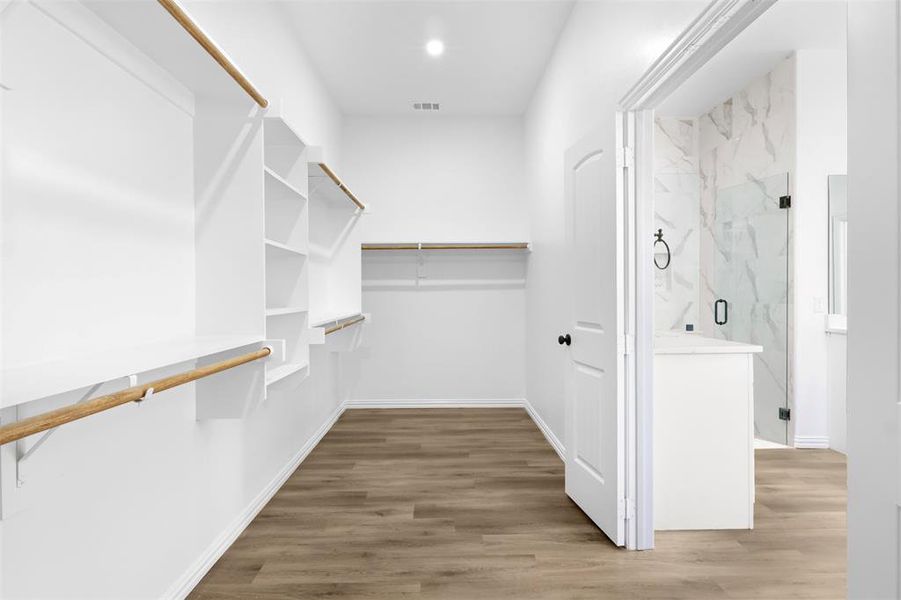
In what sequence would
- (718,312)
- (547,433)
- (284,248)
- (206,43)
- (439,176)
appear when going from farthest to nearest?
(439,176)
(718,312)
(547,433)
(284,248)
(206,43)

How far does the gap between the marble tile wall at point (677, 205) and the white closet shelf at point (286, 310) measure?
3.70 m

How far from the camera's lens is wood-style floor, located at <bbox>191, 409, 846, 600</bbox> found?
2092 millimetres

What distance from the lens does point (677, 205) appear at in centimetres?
500

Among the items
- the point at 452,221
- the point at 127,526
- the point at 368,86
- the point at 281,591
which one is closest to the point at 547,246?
the point at 452,221

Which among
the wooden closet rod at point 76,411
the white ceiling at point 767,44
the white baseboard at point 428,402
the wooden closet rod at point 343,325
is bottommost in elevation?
the white baseboard at point 428,402

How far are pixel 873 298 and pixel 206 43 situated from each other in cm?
168

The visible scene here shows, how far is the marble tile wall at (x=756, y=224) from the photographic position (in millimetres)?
4020

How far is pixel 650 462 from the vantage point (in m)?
2.40

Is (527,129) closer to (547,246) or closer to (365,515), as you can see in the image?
(547,246)

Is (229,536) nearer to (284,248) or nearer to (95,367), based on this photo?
(284,248)

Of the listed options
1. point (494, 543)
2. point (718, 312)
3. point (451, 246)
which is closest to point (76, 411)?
point (494, 543)

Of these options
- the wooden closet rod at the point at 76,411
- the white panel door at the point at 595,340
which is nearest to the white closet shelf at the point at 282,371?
the wooden closet rod at the point at 76,411

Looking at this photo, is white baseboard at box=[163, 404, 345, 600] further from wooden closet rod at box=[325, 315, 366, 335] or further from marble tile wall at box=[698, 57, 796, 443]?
marble tile wall at box=[698, 57, 796, 443]

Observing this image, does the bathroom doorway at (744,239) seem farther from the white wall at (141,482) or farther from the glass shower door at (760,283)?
the white wall at (141,482)
